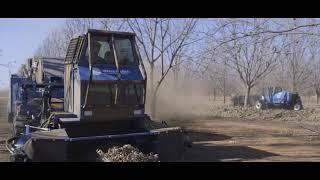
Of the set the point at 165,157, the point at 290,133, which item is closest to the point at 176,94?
the point at 290,133

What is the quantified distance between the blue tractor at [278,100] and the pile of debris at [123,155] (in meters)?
33.6

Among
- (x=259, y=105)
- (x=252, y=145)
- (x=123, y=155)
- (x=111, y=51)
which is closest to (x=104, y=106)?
(x=111, y=51)

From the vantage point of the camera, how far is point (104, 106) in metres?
11.6

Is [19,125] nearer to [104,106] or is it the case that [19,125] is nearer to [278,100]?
[104,106]

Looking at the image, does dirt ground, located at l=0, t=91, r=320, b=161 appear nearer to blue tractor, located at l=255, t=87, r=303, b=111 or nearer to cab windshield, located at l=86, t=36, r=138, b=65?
cab windshield, located at l=86, t=36, r=138, b=65

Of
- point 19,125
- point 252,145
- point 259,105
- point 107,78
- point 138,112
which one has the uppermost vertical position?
point 107,78

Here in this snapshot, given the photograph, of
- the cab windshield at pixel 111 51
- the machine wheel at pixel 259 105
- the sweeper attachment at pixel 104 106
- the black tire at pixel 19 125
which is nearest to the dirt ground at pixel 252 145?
the black tire at pixel 19 125

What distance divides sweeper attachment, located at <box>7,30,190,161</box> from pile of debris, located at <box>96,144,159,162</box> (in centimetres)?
45

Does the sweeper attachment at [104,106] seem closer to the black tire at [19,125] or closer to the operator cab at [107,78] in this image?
the operator cab at [107,78]

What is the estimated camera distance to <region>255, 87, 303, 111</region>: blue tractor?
42.9m

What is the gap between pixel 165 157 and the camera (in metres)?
12.1

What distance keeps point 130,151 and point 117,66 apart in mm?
2250

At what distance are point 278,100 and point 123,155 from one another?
35819mm
